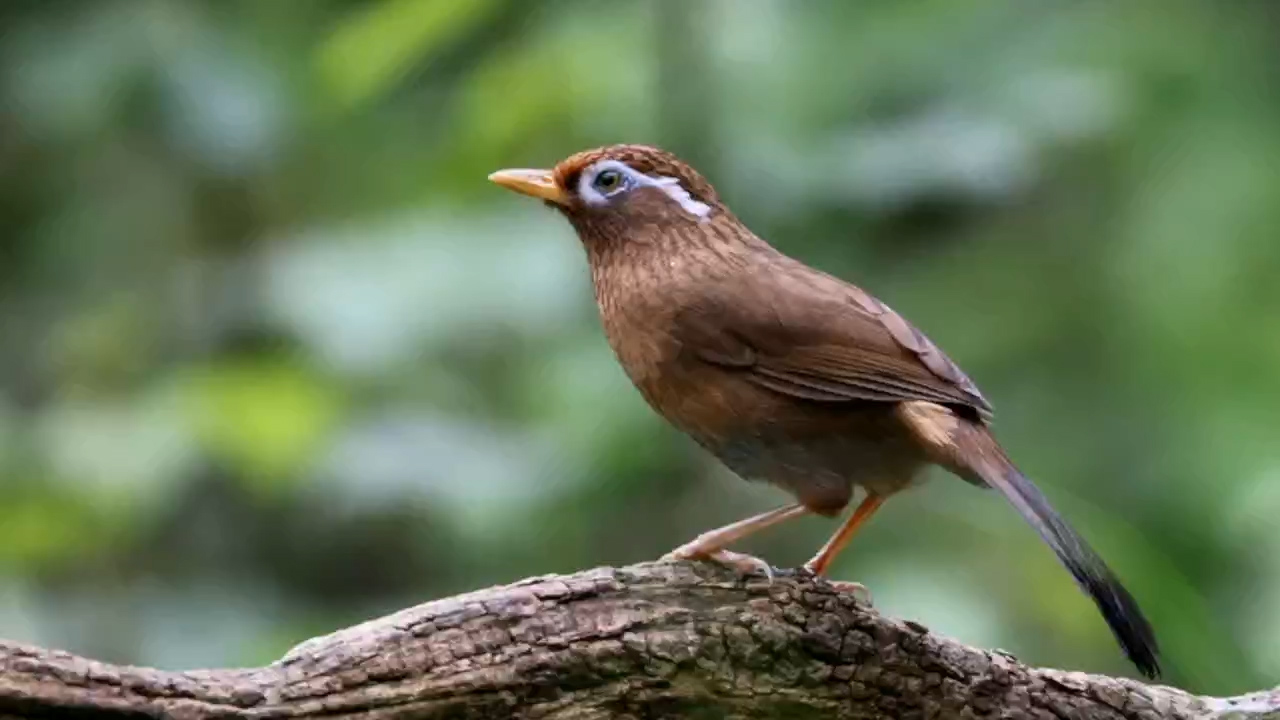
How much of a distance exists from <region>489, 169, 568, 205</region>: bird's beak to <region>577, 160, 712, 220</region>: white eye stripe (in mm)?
41

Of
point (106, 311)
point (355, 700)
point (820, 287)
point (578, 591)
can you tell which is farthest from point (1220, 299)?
point (106, 311)

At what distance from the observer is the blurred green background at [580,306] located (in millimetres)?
3875

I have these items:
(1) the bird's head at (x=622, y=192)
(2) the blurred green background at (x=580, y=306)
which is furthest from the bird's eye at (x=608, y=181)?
(2) the blurred green background at (x=580, y=306)

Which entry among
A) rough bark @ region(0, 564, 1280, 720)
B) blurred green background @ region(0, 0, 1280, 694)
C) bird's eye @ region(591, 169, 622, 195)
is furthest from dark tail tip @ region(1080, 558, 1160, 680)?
bird's eye @ region(591, 169, 622, 195)

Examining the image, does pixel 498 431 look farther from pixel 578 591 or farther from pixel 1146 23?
pixel 1146 23

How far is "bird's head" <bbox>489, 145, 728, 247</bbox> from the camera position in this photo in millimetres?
3184

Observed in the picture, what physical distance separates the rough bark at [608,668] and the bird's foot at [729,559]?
1.2 inches

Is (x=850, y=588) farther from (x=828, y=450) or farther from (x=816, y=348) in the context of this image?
(x=816, y=348)

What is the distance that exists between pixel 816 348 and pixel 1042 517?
471 mm

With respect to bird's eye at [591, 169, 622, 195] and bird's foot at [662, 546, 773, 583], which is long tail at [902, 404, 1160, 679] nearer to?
bird's foot at [662, 546, 773, 583]

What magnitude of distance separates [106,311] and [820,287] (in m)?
2.71

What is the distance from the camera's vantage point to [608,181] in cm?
320

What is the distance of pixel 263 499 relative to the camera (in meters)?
4.18

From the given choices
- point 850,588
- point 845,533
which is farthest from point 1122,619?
point 845,533
